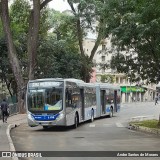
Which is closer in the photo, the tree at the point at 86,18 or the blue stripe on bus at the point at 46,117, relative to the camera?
the blue stripe on bus at the point at 46,117

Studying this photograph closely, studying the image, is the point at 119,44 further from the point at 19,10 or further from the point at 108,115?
the point at 19,10

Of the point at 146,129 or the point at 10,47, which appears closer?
the point at 146,129

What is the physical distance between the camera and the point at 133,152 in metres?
14.2

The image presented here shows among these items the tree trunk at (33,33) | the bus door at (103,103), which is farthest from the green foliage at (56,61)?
the bus door at (103,103)

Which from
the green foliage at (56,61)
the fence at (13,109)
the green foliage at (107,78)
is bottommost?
the fence at (13,109)

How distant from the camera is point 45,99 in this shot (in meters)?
23.9

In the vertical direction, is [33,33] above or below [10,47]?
above

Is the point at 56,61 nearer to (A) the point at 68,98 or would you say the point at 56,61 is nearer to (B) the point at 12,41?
(B) the point at 12,41

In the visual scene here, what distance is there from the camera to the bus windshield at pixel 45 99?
78.1ft

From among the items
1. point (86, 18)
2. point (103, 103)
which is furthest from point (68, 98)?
point (86, 18)

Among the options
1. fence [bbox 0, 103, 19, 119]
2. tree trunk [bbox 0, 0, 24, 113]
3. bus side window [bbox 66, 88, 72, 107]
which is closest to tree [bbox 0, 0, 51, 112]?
tree trunk [bbox 0, 0, 24, 113]

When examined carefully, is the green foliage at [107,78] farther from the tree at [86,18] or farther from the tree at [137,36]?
the tree at [137,36]

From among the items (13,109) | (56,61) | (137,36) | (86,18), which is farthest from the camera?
(56,61)

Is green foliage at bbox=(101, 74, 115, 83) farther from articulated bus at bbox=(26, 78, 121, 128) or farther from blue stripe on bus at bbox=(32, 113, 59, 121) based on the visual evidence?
blue stripe on bus at bbox=(32, 113, 59, 121)
